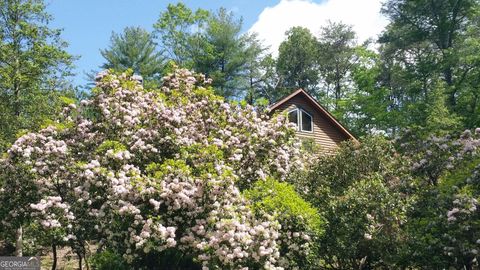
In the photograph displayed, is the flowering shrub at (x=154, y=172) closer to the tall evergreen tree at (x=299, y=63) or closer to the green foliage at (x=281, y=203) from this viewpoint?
the green foliage at (x=281, y=203)

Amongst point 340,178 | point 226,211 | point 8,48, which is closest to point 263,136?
point 226,211

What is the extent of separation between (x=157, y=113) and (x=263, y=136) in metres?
2.55

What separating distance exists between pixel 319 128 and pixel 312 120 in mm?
689

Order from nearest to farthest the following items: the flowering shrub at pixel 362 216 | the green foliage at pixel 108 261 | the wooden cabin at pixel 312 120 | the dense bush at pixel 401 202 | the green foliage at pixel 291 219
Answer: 1. the dense bush at pixel 401 202
2. the green foliage at pixel 291 219
3. the green foliage at pixel 108 261
4. the flowering shrub at pixel 362 216
5. the wooden cabin at pixel 312 120

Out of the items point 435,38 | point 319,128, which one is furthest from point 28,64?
point 435,38

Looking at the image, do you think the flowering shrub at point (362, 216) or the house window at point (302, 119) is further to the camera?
the house window at point (302, 119)

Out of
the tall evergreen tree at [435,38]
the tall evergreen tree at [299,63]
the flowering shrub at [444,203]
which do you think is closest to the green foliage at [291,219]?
the flowering shrub at [444,203]

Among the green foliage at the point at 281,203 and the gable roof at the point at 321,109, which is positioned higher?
the gable roof at the point at 321,109

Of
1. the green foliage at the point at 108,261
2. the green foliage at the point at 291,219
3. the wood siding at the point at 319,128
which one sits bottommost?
the green foliage at the point at 108,261

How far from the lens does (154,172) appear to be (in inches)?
401

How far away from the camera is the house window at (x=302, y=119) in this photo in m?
27.5

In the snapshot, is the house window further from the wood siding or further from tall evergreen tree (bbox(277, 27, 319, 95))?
tall evergreen tree (bbox(277, 27, 319, 95))

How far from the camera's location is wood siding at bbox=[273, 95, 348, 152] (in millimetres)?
27422

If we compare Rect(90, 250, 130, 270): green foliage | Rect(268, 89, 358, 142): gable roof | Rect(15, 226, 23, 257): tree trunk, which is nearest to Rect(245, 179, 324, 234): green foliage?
Rect(90, 250, 130, 270): green foliage
